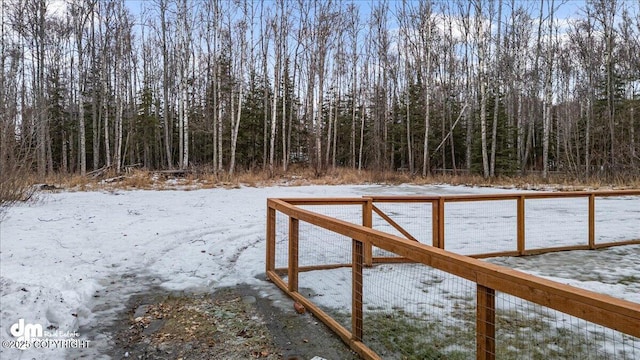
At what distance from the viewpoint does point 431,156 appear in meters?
30.7

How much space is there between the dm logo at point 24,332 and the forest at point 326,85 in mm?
13439

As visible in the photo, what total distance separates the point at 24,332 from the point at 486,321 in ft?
11.2

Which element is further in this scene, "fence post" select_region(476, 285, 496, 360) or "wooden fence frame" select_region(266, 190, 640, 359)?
"fence post" select_region(476, 285, 496, 360)

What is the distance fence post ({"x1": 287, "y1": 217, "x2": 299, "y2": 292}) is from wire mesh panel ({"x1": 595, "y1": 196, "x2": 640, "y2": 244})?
6114 mm

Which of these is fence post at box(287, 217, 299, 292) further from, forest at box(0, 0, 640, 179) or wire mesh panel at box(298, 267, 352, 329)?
forest at box(0, 0, 640, 179)

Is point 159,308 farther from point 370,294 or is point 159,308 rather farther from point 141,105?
point 141,105

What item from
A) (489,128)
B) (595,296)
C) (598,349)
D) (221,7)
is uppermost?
(221,7)

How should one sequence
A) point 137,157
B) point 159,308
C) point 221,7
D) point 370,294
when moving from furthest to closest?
point 137,157, point 221,7, point 370,294, point 159,308

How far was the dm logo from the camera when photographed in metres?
2.92

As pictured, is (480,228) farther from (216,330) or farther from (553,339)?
(216,330)

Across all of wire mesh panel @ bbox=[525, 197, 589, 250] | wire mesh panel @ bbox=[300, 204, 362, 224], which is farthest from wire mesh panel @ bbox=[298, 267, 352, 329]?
wire mesh panel @ bbox=[525, 197, 589, 250]

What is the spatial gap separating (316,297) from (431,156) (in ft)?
92.0

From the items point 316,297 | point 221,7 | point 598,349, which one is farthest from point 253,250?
point 221,7

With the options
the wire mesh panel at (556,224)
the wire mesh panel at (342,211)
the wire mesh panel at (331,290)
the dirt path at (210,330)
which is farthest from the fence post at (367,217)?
the wire mesh panel at (556,224)
